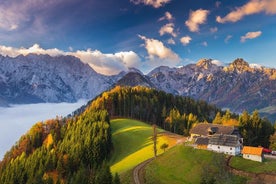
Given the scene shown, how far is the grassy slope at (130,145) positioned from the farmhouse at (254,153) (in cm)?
3205

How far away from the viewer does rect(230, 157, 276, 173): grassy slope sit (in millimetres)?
74688

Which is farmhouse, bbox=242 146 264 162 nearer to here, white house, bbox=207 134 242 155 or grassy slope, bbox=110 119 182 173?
white house, bbox=207 134 242 155

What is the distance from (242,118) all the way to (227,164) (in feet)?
235

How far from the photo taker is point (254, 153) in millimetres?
83188

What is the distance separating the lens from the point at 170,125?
590ft

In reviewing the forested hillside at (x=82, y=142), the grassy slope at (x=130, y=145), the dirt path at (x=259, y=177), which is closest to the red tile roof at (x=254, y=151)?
the dirt path at (x=259, y=177)

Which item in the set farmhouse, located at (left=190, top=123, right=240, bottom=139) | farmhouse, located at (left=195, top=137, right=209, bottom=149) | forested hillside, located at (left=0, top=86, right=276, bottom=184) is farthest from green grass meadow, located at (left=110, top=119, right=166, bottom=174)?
farmhouse, located at (left=195, top=137, right=209, bottom=149)

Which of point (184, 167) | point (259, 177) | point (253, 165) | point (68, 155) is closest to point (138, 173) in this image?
point (184, 167)

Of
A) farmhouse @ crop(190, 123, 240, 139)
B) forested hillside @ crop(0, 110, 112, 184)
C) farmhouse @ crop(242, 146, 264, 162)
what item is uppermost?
farmhouse @ crop(190, 123, 240, 139)

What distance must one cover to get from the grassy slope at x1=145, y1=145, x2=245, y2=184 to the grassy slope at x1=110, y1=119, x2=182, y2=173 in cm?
1439

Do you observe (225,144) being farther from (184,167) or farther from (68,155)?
(68,155)

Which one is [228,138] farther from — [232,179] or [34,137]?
[34,137]

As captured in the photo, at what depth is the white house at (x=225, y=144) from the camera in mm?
89500

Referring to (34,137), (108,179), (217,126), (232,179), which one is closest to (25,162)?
(34,137)
